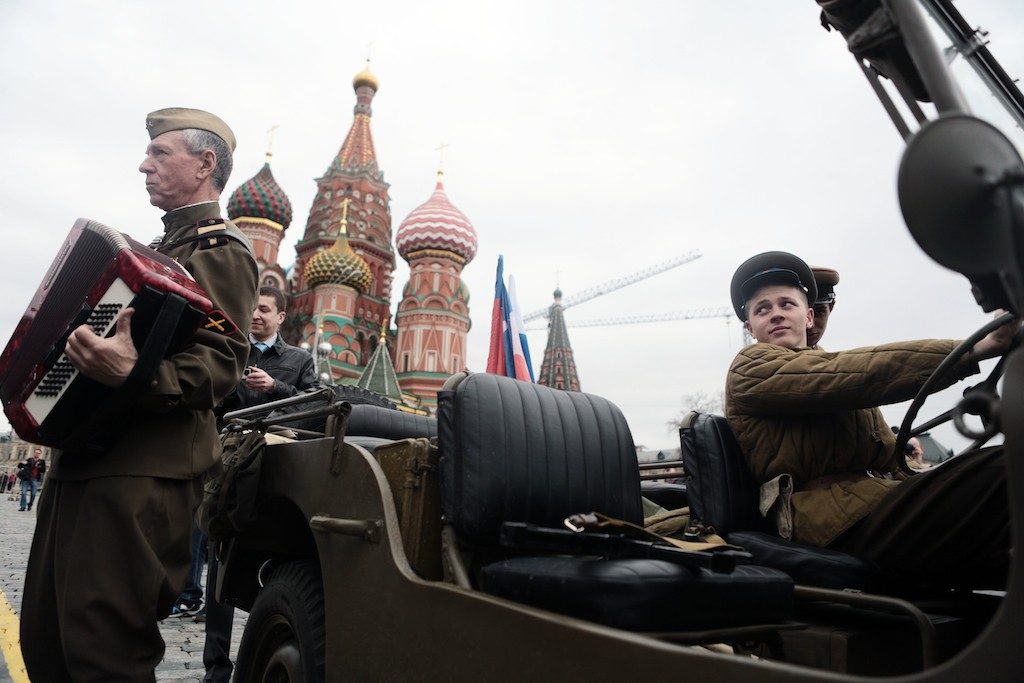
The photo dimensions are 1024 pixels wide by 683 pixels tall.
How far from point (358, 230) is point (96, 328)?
36331mm

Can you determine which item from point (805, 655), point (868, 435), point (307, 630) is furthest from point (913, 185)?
point (307, 630)

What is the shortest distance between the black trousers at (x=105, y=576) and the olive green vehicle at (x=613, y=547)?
437 mm

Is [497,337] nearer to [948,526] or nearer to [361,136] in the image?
[948,526]

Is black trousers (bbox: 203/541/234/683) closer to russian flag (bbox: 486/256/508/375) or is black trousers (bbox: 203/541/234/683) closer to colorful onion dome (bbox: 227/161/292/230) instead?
russian flag (bbox: 486/256/508/375)

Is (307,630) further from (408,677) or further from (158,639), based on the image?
(408,677)

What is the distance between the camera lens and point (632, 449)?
106 inches

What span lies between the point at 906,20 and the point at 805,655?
1450 mm

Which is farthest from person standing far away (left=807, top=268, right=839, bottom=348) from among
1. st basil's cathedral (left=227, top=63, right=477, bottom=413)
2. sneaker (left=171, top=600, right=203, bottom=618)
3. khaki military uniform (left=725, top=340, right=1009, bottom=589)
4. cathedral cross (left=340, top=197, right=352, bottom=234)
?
cathedral cross (left=340, top=197, right=352, bottom=234)

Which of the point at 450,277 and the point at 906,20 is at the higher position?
the point at 450,277

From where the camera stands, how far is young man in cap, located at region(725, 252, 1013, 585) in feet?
6.41

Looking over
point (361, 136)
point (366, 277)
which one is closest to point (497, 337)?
point (366, 277)

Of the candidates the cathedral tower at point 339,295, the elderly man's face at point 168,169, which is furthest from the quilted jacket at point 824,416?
the cathedral tower at point 339,295

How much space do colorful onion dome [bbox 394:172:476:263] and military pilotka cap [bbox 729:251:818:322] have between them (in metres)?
31.8

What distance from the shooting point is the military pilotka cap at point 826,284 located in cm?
340
